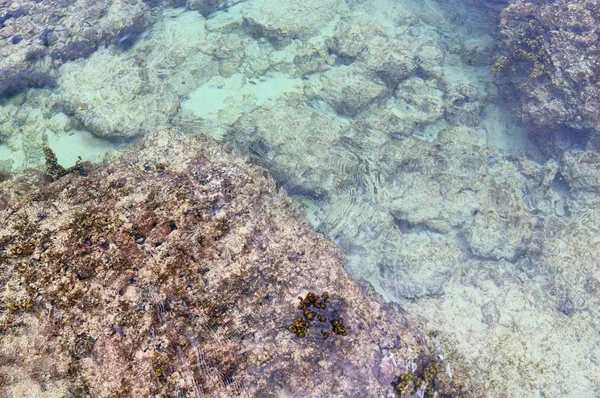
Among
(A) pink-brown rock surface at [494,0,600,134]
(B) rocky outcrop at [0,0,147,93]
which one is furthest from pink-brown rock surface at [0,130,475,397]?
(A) pink-brown rock surface at [494,0,600,134]

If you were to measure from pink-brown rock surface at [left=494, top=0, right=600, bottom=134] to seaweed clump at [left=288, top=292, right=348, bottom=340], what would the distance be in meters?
7.27

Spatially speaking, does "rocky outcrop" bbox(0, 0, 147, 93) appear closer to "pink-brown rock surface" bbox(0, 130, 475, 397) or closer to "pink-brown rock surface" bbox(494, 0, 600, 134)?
"pink-brown rock surface" bbox(0, 130, 475, 397)

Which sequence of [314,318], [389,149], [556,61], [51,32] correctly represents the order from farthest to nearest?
[556,61] → [51,32] → [389,149] → [314,318]

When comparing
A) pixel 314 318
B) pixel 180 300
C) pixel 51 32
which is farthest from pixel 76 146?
pixel 314 318

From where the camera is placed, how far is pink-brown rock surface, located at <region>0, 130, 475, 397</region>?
312 centimetres

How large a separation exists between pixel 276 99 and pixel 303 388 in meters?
6.16

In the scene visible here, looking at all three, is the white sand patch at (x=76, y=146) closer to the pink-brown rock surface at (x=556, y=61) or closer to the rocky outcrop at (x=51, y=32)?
the rocky outcrop at (x=51, y=32)

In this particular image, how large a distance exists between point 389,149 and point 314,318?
4683 millimetres

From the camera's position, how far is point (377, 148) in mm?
7465

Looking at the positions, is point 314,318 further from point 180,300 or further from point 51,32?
point 51,32

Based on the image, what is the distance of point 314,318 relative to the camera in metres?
3.83

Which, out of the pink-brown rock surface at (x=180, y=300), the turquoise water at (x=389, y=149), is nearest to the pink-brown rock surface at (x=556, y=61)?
the turquoise water at (x=389, y=149)

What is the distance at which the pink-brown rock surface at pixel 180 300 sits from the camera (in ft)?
10.2

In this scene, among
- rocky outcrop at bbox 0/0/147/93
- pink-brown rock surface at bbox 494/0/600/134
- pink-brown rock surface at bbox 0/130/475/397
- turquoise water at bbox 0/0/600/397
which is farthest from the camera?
pink-brown rock surface at bbox 494/0/600/134
